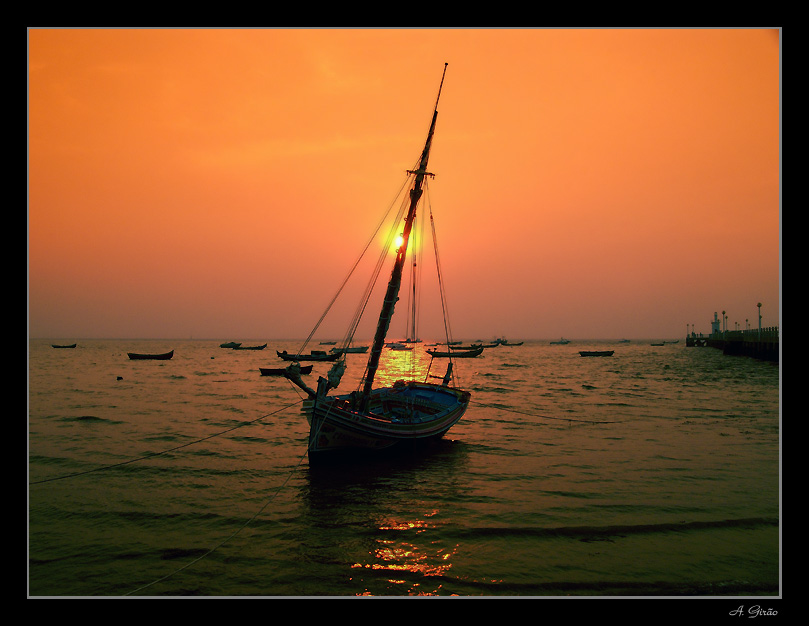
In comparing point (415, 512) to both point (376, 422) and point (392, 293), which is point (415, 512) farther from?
point (392, 293)

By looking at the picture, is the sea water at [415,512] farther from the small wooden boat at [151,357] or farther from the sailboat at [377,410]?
the small wooden boat at [151,357]

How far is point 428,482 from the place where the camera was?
17594 millimetres

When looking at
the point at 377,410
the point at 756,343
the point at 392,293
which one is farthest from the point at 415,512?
the point at 756,343

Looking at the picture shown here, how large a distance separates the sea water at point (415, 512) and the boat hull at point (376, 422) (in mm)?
963

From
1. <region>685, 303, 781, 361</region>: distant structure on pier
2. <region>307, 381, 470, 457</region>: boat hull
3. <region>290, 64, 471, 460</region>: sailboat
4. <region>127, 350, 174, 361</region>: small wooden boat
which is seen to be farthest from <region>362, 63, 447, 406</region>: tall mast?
<region>127, 350, 174, 361</region>: small wooden boat

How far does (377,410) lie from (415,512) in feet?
35.9

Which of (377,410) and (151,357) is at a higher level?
(377,410)

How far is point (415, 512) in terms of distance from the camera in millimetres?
14156

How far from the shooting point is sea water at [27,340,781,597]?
10023 millimetres

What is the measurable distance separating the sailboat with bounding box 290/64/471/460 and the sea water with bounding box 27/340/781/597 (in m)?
1.11

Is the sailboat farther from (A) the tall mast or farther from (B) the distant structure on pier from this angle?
(B) the distant structure on pier
